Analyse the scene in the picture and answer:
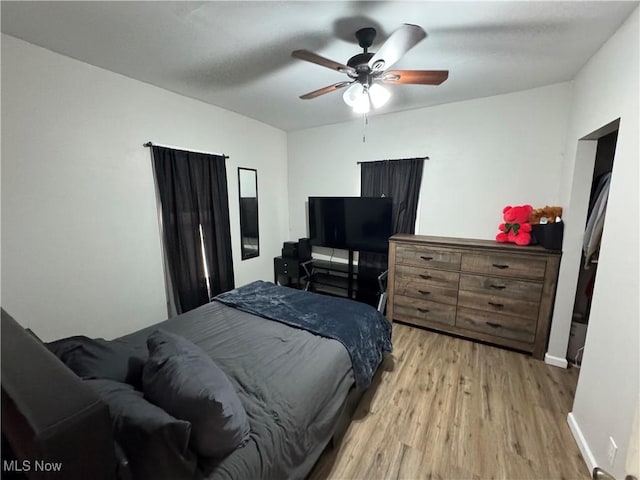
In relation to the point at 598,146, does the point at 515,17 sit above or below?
above

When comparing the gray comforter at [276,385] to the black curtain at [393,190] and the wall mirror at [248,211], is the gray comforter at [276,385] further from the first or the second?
the black curtain at [393,190]

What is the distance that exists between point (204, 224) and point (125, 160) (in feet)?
3.09

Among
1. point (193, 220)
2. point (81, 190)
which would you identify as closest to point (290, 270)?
point (193, 220)

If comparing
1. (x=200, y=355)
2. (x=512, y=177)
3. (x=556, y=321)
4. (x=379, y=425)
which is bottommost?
(x=379, y=425)

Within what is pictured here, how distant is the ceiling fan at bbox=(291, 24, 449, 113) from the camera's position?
4.71ft

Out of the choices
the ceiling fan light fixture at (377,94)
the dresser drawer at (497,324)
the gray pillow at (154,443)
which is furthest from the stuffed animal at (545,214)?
the gray pillow at (154,443)

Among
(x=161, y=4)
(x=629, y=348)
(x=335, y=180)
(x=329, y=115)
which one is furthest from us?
(x=335, y=180)

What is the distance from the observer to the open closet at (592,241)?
2.11 metres

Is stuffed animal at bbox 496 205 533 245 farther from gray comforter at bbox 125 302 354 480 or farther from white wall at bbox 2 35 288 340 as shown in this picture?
white wall at bbox 2 35 288 340

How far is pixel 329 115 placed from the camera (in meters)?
3.45

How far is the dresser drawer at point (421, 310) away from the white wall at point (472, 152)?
0.87 metres

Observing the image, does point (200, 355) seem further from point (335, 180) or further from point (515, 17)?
point (335, 180)

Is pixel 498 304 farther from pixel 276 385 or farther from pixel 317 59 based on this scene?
pixel 317 59

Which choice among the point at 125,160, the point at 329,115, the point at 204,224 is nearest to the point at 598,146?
the point at 329,115
